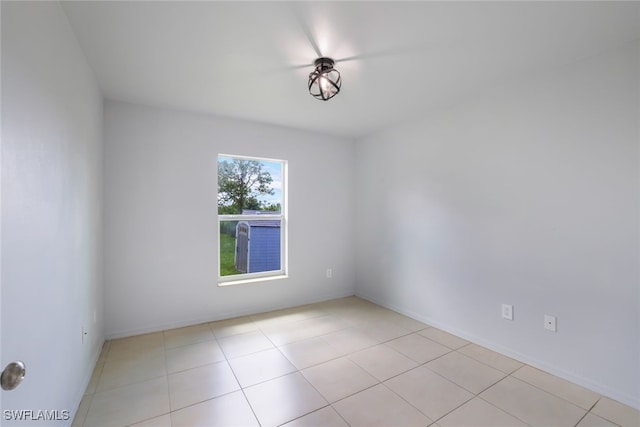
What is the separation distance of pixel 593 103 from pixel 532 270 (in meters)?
1.31

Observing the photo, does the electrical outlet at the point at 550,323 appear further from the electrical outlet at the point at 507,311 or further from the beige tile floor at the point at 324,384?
the beige tile floor at the point at 324,384

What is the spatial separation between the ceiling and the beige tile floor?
2391 mm

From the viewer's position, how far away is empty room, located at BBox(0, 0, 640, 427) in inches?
60.6

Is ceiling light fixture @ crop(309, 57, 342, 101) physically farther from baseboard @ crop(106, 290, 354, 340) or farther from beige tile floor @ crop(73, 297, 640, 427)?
baseboard @ crop(106, 290, 354, 340)

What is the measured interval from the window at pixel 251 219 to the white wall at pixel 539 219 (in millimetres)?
1668

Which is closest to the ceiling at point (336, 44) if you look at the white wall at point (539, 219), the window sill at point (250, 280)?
the white wall at point (539, 219)

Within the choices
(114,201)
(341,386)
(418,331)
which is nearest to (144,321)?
(114,201)

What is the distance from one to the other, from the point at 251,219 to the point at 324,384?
7.11 ft

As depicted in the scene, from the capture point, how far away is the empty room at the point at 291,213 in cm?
154

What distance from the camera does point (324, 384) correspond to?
2090 mm

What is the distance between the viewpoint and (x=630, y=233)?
6.08 feet

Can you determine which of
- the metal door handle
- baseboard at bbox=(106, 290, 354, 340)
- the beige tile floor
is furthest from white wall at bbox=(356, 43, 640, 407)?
the metal door handle

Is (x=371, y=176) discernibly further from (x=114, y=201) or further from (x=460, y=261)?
(x=114, y=201)

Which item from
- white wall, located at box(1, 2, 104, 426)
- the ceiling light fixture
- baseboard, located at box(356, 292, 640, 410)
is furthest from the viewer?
the ceiling light fixture
